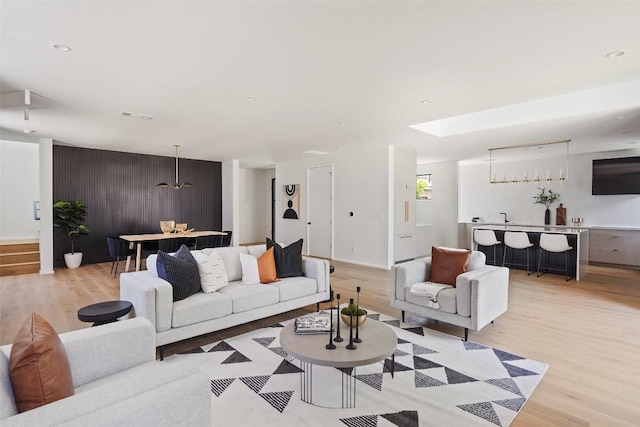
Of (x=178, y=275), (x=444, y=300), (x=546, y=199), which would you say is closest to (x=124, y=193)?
(x=178, y=275)

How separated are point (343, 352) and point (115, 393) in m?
1.29

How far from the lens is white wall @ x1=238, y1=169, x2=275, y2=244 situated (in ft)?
35.1

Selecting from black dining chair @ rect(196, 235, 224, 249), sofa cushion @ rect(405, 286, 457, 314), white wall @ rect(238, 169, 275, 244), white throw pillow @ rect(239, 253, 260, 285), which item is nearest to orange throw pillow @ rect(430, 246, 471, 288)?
Result: sofa cushion @ rect(405, 286, 457, 314)

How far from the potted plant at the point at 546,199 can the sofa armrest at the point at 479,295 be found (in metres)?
5.94

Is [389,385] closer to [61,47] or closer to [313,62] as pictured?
[313,62]

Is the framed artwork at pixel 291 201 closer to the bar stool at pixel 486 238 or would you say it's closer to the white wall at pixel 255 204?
the white wall at pixel 255 204

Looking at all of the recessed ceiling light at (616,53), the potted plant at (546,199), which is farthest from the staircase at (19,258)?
the potted plant at (546,199)

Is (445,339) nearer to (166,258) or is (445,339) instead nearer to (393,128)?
(166,258)

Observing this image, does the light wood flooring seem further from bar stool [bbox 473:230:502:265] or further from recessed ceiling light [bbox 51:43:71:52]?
Result: recessed ceiling light [bbox 51:43:71:52]

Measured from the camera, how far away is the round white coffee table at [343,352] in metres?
2.02

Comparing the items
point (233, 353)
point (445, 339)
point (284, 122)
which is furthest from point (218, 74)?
point (445, 339)

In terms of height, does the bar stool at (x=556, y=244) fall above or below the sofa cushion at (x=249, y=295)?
above

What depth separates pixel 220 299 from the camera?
3080 mm

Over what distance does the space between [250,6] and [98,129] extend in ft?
15.3
